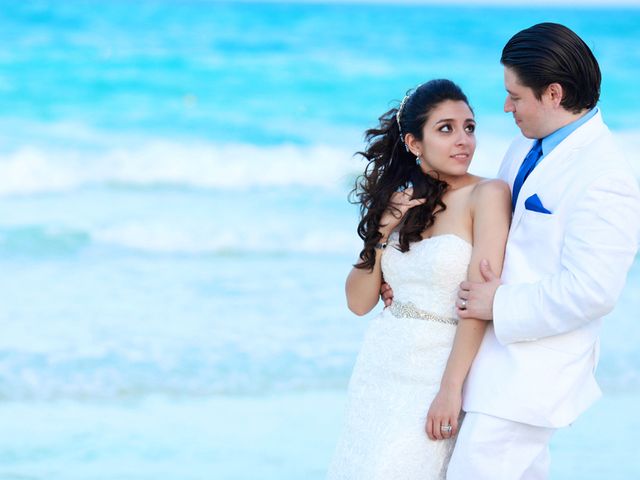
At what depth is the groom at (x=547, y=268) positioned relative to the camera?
110 inches

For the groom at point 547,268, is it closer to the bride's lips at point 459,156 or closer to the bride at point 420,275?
the bride at point 420,275

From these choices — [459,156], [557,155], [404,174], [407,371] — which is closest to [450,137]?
[459,156]

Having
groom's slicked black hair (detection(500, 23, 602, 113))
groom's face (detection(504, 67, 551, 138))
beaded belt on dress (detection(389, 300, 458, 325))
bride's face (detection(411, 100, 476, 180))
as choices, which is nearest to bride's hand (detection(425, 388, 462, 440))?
beaded belt on dress (detection(389, 300, 458, 325))

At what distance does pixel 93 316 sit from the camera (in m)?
6.72

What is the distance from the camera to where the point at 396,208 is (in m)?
3.31

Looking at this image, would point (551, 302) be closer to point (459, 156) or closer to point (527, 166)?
point (527, 166)

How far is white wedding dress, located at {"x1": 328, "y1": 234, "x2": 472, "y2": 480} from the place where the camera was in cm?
316

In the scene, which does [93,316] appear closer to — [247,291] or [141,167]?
[247,291]

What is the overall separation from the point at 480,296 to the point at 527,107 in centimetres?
56

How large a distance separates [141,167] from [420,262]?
9759mm

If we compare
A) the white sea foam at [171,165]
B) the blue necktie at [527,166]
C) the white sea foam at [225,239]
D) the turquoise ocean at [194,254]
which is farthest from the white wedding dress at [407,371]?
the white sea foam at [171,165]

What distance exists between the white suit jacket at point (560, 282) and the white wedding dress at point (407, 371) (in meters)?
0.16

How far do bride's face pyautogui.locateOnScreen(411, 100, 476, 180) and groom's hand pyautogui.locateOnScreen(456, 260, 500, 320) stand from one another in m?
0.37

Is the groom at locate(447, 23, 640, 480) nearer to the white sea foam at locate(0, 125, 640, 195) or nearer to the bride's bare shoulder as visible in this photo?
the bride's bare shoulder
